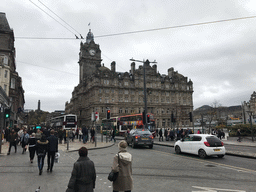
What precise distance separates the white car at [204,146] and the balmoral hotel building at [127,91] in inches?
2132

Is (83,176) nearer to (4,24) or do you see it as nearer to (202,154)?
(202,154)

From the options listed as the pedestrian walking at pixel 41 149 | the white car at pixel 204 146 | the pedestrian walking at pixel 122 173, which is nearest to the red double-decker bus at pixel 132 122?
the white car at pixel 204 146

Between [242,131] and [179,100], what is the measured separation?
184ft

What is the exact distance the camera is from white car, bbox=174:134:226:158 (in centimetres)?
1247

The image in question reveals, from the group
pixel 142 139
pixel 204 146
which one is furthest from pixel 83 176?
pixel 142 139

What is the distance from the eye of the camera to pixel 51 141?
896 cm

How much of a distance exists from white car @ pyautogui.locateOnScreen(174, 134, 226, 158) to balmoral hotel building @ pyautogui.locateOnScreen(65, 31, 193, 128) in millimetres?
54149

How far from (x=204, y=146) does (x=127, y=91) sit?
63.7 metres

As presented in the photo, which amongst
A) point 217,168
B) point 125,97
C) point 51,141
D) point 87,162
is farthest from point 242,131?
point 125,97

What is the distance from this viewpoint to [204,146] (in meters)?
12.6

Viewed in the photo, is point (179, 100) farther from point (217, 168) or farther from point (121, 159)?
point (121, 159)

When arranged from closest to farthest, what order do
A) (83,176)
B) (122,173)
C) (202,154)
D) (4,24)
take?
1. (83,176)
2. (122,173)
3. (202,154)
4. (4,24)

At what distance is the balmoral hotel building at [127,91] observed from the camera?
72.1 metres

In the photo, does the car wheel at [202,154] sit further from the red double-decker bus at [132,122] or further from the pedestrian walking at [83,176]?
the red double-decker bus at [132,122]
